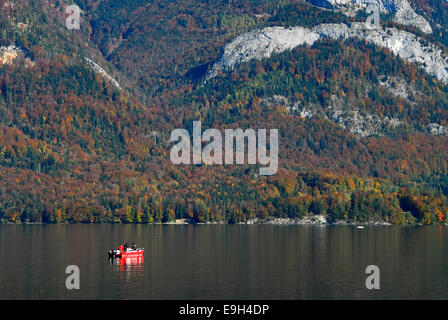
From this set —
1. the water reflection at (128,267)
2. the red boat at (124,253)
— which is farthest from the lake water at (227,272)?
the red boat at (124,253)

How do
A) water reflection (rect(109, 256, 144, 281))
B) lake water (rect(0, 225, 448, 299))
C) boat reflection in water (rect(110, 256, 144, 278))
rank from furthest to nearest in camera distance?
boat reflection in water (rect(110, 256, 144, 278)) < water reflection (rect(109, 256, 144, 281)) < lake water (rect(0, 225, 448, 299))

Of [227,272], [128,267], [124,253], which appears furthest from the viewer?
[124,253]

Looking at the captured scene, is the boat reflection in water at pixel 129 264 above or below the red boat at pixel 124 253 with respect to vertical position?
below

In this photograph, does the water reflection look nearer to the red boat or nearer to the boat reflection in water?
the boat reflection in water

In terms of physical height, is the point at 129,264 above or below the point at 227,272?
above

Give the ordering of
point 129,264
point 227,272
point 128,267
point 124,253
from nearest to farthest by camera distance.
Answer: point 227,272 < point 128,267 < point 129,264 < point 124,253

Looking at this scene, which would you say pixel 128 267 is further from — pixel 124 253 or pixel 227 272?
pixel 227 272

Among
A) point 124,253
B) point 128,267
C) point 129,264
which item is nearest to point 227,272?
point 128,267

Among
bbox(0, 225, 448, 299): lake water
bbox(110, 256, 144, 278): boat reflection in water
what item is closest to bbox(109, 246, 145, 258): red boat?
bbox(110, 256, 144, 278): boat reflection in water

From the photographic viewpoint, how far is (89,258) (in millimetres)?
162250

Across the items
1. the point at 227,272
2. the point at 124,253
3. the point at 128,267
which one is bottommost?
the point at 227,272

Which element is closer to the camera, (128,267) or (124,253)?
(128,267)

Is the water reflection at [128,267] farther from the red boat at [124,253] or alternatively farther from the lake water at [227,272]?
the red boat at [124,253]
